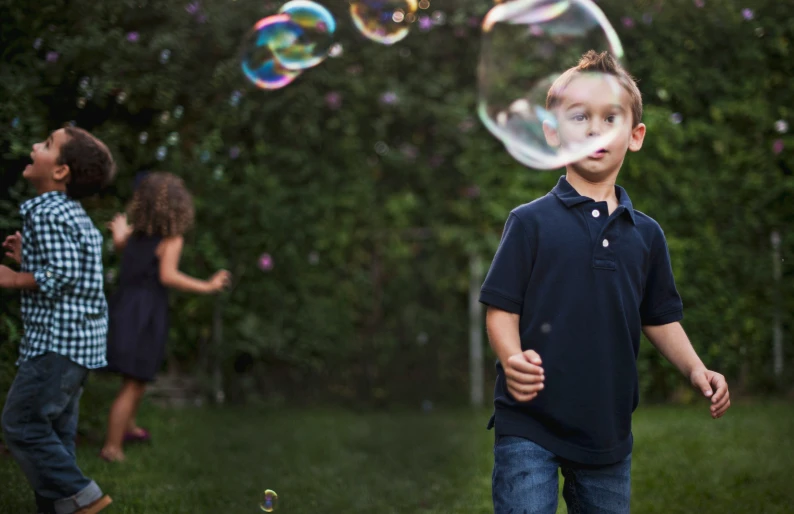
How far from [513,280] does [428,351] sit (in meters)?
4.48

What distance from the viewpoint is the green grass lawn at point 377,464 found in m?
3.46

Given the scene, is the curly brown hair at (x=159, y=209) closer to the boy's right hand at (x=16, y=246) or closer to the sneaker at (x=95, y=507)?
the boy's right hand at (x=16, y=246)

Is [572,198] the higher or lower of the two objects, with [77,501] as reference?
higher

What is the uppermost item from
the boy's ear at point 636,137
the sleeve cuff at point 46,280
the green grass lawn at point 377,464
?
the boy's ear at point 636,137

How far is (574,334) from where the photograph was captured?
1931 millimetres

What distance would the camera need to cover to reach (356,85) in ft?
20.0

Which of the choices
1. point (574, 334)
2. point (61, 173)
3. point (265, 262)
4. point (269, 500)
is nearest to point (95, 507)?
point (269, 500)

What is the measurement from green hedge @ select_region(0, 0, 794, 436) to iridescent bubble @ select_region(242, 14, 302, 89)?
4.26 feet

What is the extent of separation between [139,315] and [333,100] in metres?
2.50

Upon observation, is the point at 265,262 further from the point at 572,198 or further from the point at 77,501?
the point at 572,198

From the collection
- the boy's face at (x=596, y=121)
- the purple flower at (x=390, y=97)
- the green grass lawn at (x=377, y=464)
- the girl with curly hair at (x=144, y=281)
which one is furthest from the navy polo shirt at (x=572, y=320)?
the purple flower at (x=390, y=97)

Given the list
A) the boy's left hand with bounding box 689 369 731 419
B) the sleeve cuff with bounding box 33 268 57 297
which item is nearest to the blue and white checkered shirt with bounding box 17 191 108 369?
the sleeve cuff with bounding box 33 268 57 297

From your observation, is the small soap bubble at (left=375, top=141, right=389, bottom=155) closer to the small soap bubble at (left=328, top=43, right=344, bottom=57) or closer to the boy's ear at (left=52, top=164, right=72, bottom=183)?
the small soap bubble at (left=328, top=43, right=344, bottom=57)

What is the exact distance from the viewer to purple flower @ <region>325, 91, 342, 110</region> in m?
6.14
